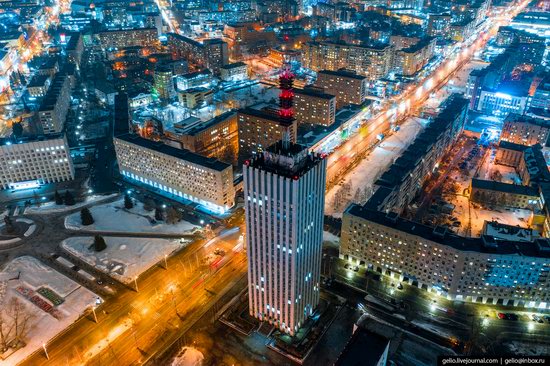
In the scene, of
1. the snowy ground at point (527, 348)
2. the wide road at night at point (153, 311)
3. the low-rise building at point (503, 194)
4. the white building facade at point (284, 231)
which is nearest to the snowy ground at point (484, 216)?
the low-rise building at point (503, 194)

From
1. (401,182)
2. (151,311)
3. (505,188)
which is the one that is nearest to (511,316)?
(401,182)

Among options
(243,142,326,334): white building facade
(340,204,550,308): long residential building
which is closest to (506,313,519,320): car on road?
(340,204,550,308): long residential building

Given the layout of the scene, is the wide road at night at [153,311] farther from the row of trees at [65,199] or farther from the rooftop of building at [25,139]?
the rooftop of building at [25,139]

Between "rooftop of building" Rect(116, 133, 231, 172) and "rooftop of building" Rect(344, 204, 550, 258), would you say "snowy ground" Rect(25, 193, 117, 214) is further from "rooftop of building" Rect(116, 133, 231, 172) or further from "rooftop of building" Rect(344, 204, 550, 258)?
"rooftop of building" Rect(344, 204, 550, 258)

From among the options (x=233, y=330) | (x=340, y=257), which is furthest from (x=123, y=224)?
(x=340, y=257)

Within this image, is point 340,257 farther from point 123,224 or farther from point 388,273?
point 123,224
